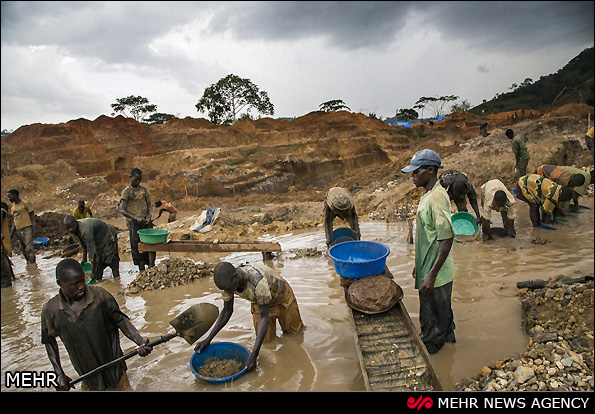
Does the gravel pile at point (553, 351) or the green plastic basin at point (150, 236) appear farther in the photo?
the green plastic basin at point (150, 236)

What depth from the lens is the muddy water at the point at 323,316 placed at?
11.0 feet

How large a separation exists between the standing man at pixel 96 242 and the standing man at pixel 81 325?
332 centimetres

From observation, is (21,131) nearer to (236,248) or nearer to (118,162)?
(118,162)

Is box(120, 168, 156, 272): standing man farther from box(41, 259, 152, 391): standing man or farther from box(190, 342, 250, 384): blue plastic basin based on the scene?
box(41, 259, 152, 391): standing man

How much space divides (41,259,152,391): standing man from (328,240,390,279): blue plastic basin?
1841 millimetres

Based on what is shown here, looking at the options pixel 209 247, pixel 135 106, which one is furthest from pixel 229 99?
pixel 209 247

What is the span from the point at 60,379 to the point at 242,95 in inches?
1153

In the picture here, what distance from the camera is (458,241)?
266 inches

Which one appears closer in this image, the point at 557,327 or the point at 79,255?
the point at 557,327

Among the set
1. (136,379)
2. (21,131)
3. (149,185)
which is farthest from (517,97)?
(21,131)

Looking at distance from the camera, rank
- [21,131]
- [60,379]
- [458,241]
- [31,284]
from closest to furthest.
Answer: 1. [60,379]
2. [458,241]
3. [31,284]
4. [21,131]

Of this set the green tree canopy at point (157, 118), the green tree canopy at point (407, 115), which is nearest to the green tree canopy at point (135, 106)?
the green tree canopy at point (157, 118)
